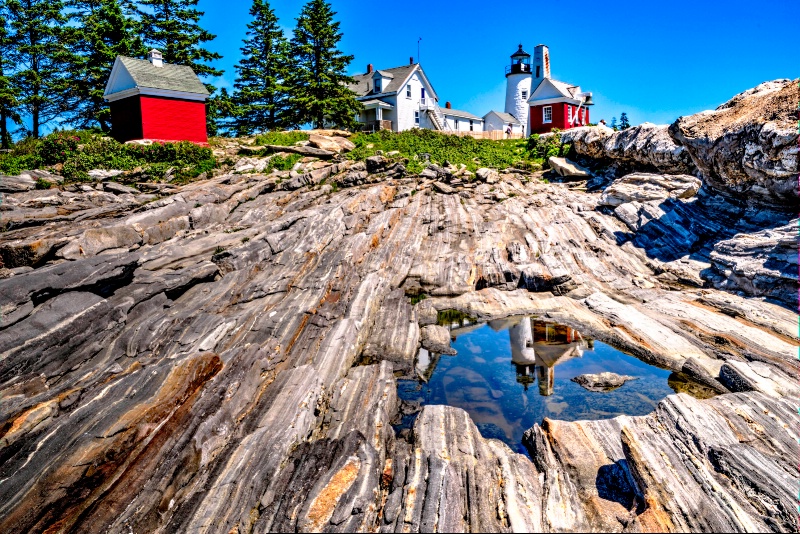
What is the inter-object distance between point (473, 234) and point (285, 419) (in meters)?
17.8

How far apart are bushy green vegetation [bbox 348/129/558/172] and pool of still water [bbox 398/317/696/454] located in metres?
21.1

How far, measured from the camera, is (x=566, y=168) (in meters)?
34.7

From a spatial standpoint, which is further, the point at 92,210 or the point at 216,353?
the point at 92,210

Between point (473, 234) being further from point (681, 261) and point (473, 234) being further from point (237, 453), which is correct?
point (237, 453)

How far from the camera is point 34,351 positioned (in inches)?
454

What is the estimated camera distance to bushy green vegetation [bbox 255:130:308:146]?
39719 mm

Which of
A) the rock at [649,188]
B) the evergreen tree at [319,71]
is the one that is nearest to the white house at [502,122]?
the evergreen tree at [319,71]

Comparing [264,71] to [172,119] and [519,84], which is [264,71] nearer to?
[172,119]

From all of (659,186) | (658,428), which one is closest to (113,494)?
(658,428)

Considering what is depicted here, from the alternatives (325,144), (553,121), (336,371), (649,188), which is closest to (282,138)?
(325,144)

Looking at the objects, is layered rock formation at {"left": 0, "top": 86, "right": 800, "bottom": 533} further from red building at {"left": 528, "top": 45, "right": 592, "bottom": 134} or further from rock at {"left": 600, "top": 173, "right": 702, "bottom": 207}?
red building at {"left": 528, "top": 45, "right": 592, "bottom": 134}

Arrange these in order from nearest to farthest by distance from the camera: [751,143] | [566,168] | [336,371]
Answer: [336,371] → [751,143] → [566,168]

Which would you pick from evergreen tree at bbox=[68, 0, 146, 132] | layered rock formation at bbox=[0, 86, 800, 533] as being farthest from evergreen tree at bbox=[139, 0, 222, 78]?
layered rock formation at bbox=[0, 86, 800, 533]

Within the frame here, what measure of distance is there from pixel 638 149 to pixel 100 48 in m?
44.8
